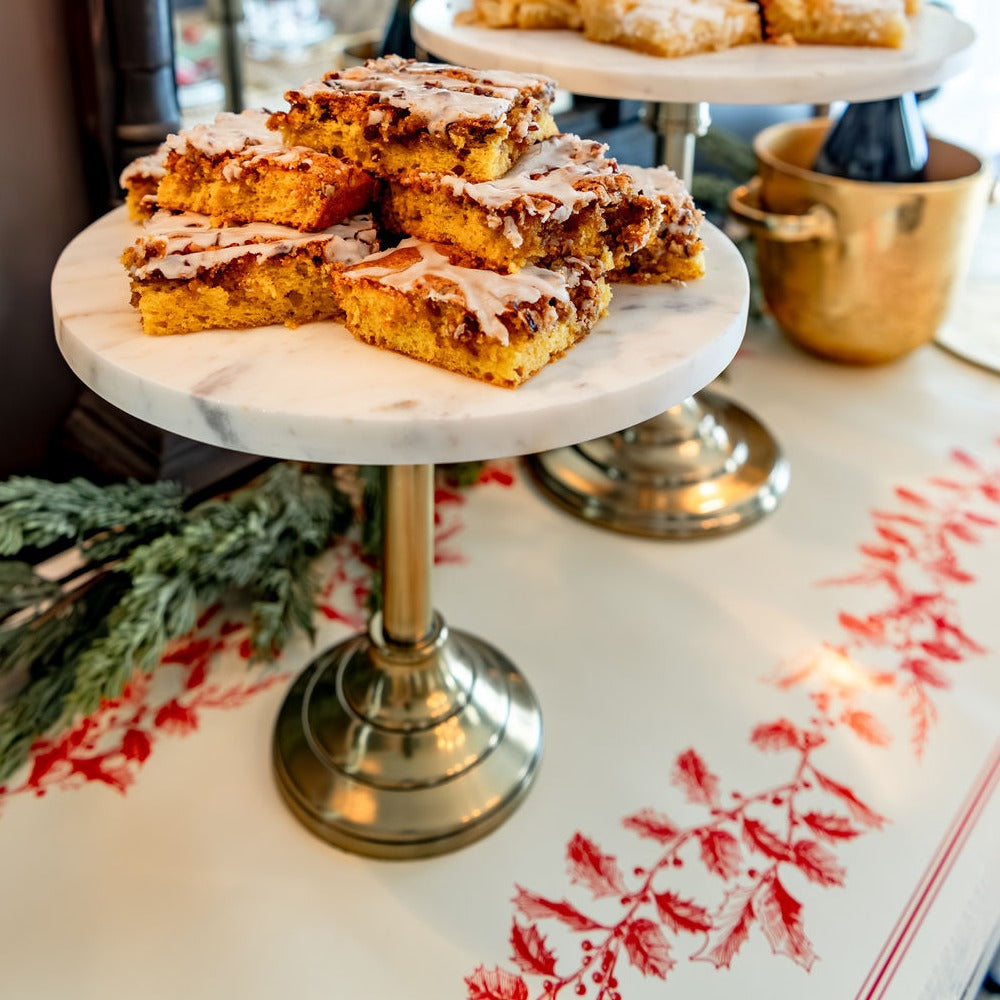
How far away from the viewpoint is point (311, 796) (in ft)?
2.37

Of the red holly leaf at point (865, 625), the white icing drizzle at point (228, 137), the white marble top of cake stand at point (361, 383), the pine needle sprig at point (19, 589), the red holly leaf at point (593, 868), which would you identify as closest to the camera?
the white marble top of cake stand at point (361, 383)

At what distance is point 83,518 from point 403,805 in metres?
0.36

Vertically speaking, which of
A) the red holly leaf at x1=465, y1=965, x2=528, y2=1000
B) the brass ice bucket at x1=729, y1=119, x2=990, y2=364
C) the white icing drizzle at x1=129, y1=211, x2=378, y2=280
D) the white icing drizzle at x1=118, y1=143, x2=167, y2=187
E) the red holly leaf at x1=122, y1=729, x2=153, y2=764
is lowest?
the red holly leaf at x1=465, y1=965, x2=528, y2=1000

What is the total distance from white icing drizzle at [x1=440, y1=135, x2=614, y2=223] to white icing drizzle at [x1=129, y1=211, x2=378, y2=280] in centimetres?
7

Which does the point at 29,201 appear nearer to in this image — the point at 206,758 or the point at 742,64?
the point at 206,758

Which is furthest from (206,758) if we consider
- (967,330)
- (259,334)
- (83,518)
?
(967,330)

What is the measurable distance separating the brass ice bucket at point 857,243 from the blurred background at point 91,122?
177mm

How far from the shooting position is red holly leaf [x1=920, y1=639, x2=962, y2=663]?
88 centimetres

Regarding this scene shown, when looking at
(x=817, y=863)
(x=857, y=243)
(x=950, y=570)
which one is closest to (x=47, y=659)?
(x=817, y=863)

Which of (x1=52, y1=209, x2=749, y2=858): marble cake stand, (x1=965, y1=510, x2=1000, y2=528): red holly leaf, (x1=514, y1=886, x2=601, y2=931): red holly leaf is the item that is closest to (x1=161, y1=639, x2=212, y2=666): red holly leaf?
(x1=52, y1=209, x2=749, y2=858): marble cake stand

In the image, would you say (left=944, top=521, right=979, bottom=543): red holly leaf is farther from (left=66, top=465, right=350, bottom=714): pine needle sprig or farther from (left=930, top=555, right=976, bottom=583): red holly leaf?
(left=66, top=465, right=350, bottom=714): pine needle sprig

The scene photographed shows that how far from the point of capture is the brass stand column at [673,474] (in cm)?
103

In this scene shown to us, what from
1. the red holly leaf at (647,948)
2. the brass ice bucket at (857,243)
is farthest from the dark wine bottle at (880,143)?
the red holly leaf at (647,948)

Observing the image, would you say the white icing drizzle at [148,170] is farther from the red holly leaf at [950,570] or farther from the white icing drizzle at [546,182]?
the red holly leaf at [950,570]
